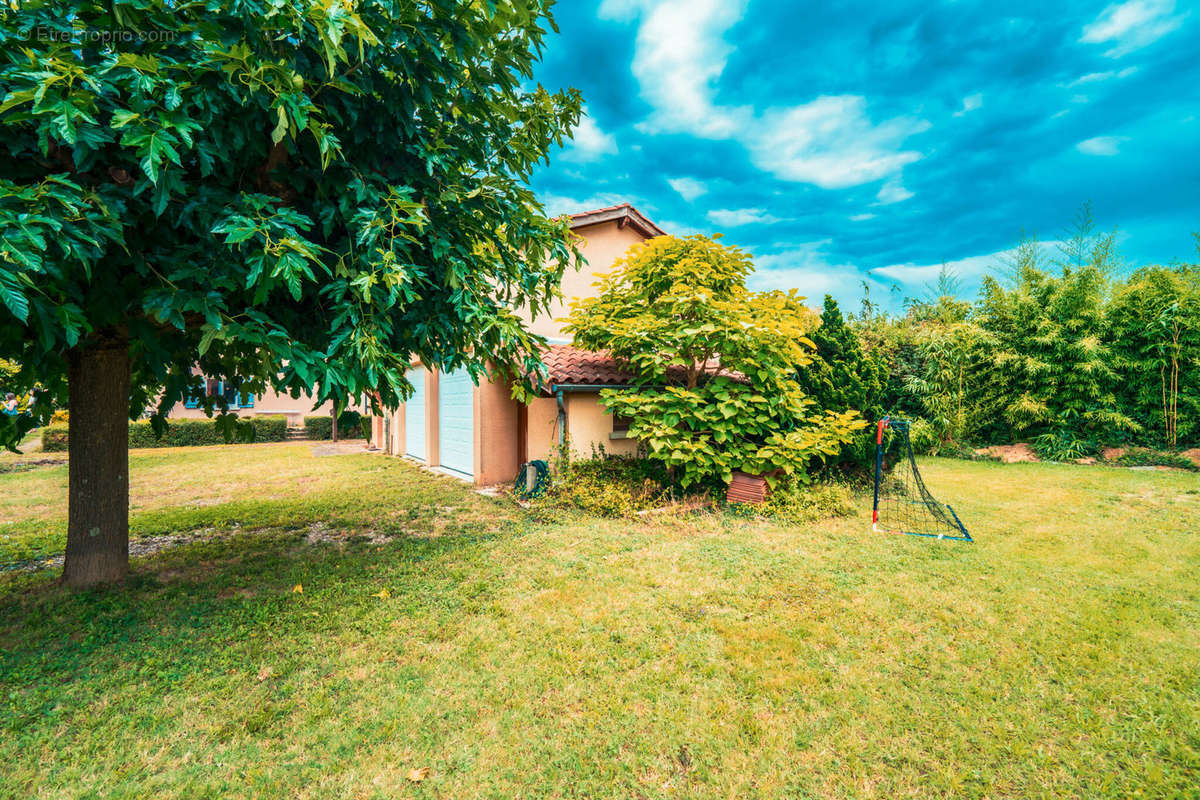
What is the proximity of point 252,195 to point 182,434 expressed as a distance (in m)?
16.8

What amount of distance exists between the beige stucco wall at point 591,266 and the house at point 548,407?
2cm

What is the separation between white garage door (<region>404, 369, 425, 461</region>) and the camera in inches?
467

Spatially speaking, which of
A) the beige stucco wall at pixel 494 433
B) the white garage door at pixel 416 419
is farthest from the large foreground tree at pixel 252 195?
the white garage door at pixel 416 419

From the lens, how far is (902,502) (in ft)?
24.9

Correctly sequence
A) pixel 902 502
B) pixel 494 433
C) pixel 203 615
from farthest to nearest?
pixel 494 433, pixel 902 502, pixel 203 615

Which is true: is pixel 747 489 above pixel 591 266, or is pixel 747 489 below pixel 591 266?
below

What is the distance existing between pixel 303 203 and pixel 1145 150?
1802cm

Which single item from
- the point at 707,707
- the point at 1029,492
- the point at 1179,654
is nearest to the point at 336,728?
the point at 707,707

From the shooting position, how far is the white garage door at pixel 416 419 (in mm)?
11859

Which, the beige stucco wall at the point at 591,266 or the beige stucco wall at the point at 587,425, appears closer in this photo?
the beige stucco wall at the point at 587,425

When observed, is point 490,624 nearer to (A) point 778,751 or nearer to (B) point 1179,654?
(A) point 778,751

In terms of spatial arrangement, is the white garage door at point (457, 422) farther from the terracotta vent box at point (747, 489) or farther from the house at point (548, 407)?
the terracotta vent box at point (747, 489)

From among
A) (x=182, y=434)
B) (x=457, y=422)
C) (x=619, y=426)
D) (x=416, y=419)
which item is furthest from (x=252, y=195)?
(x=182, y=434)

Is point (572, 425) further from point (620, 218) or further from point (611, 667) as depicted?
point (611, 667)
